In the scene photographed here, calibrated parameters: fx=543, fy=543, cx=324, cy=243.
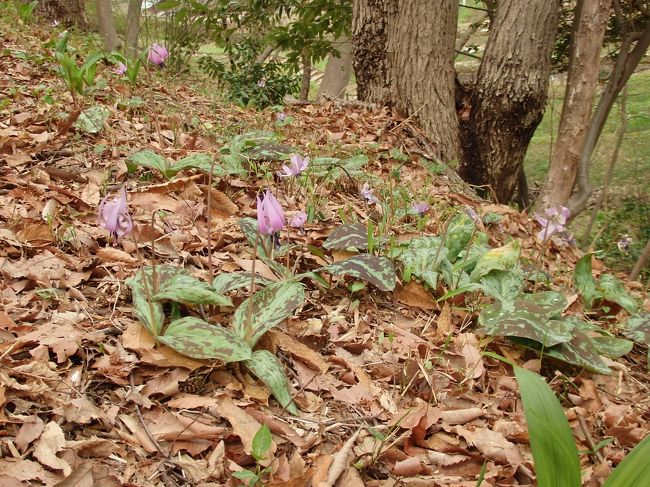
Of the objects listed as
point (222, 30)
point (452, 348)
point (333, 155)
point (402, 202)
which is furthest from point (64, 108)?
point (222, 30)

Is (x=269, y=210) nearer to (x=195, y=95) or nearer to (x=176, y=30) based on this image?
(x=195, y=95)

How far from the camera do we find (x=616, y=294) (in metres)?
2.52

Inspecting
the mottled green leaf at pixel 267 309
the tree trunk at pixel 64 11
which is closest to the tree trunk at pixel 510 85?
the mottled green leaf at pixel 267 309

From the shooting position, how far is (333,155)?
11.4 ft

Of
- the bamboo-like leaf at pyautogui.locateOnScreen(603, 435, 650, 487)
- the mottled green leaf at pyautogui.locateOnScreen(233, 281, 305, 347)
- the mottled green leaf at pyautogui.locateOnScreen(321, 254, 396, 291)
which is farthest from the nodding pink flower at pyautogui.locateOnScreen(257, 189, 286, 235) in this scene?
the bamboo-like leaf at pyautogui.locateOnScreen(603, 435, 650, 487)

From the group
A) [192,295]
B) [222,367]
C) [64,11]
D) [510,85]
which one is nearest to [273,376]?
[222,367]

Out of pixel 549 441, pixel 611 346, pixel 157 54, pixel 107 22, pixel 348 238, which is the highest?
pixel 107 22

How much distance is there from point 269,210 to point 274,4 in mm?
5616

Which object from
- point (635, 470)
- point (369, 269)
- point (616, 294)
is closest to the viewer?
point (635, 470)

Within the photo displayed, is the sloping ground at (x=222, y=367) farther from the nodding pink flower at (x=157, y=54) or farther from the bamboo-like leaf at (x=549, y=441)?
the nodding pink flower at (x=157, y=54)

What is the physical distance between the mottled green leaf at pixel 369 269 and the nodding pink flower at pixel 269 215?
618mm

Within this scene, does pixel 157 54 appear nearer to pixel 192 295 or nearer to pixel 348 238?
pixel 348 238

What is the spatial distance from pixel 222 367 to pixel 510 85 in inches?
135

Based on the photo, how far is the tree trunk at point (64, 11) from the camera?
23.9 ft
